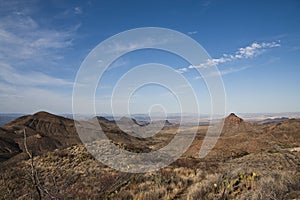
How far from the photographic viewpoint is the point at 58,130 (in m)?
59.5

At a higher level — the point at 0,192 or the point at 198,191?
the point at 198,191

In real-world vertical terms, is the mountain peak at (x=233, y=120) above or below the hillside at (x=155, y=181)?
above

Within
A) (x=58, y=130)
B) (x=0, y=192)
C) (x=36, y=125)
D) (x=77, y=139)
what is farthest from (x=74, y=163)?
(x=36, y=125)

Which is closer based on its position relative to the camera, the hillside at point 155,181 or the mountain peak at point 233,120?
the hillside at point 155,181

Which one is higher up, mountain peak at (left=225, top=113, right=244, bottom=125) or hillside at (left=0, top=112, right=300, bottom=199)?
mountain peak at (left=225, top=113, right=244, bottom=125)

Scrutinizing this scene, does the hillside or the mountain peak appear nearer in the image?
the hillside

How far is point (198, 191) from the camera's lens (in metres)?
6.72

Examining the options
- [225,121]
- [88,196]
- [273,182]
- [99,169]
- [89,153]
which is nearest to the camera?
[273,182]

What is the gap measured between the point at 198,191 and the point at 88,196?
11.0 ft

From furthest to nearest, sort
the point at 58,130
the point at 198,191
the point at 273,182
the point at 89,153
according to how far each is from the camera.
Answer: the point at 58,130 → the point at 89,153 → the point at 198,191 → the point at 273,182

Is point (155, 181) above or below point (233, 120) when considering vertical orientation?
below

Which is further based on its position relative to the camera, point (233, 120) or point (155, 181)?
point (233, 120)

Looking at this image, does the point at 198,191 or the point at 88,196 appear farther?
the point at 88,196

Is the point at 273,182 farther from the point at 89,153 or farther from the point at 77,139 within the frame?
the point at 77,139
